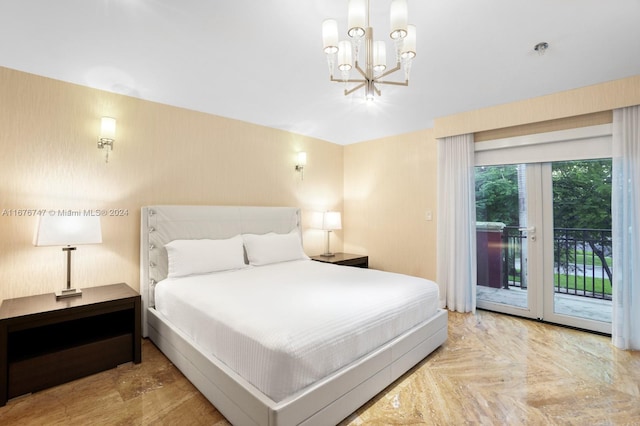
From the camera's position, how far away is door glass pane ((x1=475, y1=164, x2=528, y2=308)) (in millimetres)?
3551

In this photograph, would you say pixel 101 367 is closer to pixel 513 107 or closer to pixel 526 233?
pixel 526 233

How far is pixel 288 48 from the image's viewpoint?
88.5 inches

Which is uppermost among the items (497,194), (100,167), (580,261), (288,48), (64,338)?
(288,48)

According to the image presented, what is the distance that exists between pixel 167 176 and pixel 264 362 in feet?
8.04

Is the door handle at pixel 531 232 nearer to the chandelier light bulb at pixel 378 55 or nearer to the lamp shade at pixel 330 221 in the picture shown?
the lamp shade at pixel 330 221

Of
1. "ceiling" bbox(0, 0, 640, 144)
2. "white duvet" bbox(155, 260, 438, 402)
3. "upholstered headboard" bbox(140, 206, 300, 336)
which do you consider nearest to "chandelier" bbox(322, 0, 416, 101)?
"ceiling" bbox(0, 0, 640, 144)

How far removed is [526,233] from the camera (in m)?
3.51

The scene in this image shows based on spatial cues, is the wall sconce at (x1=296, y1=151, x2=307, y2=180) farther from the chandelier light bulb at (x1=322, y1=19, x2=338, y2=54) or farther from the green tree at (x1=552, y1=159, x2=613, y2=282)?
the green tree at (x1=552, y1=159, x2=613, y2=282)

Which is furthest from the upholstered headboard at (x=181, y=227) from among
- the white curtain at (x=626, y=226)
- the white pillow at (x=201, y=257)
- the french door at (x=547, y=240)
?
the white curtain at (x=626, y=226)

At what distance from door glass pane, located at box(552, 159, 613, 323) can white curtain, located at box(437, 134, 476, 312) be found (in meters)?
0.81

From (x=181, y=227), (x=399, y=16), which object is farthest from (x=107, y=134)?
(x=399, y=16)

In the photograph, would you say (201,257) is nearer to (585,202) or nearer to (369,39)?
(369,39)

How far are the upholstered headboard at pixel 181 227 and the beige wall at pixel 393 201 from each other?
1.60 metres

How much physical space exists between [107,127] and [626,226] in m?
4.69
